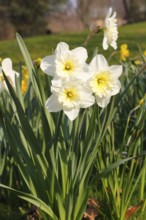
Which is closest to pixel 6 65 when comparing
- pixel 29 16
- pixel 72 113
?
pixel 72 113

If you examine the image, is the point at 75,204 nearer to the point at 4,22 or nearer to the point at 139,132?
the point at 139,132

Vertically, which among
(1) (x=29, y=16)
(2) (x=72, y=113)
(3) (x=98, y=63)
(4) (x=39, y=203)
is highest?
(3) (x=98, y=63)

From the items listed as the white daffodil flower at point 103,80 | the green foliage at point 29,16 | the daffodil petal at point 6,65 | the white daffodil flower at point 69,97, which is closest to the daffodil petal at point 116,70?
the white daffodil flower at point 103,80

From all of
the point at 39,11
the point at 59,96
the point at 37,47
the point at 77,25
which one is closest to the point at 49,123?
the point at 59,96

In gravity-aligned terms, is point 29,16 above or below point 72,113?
below

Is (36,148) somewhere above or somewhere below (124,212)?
above

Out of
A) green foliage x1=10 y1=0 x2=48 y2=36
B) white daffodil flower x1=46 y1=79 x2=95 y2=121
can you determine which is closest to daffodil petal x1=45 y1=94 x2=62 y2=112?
white daffodil flower x1=46 y1=79 x2=95 y2=121

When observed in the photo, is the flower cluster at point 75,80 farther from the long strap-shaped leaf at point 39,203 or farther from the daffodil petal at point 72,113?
the long strap-shaped leaf at point 39,203

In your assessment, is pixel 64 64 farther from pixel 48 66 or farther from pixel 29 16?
pixel 29 16

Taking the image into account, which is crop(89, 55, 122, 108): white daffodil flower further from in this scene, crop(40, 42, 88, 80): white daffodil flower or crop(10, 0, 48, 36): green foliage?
crop(10, 0, 48, 36): green foliage
